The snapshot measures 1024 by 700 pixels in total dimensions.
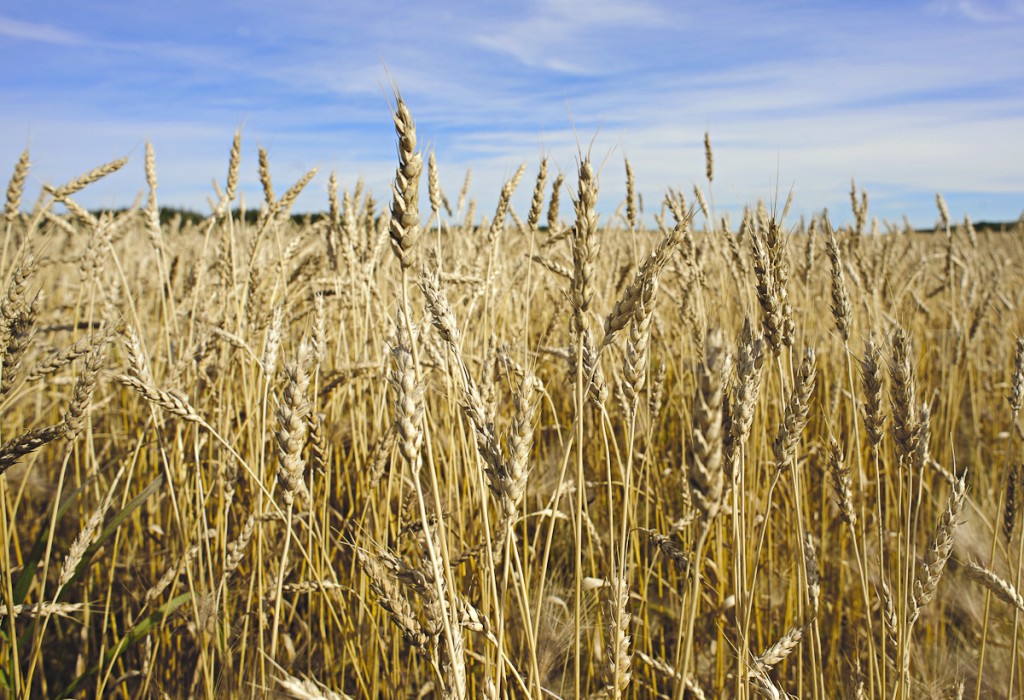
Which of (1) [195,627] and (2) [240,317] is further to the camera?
(2) [240,317]

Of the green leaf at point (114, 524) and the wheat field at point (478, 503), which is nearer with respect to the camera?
the wheat field at point (478, 503)

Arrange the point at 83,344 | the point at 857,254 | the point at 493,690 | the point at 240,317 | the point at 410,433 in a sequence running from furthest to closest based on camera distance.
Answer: the point at 857,254, the point at 240,317, the point at 83,344, the point at 493,690, the point at 410,433

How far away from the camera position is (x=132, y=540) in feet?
7.77

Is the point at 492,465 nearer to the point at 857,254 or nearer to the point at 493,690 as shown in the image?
the point at 493,690

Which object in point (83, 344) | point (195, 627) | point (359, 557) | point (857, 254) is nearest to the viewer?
point (359, 557)

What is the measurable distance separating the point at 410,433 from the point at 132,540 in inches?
82.7

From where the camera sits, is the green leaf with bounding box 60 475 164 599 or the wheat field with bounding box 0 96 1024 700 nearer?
the wheat field with bounding box 0 96 1024 700

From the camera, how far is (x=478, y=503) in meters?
1.80

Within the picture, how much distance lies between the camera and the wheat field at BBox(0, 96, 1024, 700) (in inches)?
40.1

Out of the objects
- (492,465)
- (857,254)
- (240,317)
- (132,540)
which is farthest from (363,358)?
(857,254)

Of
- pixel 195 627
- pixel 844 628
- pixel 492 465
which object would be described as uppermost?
pixel 492 465

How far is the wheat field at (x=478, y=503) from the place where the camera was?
1.02 meters

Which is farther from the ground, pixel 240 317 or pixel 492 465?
pixel 240 317

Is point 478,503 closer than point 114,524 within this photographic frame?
No
